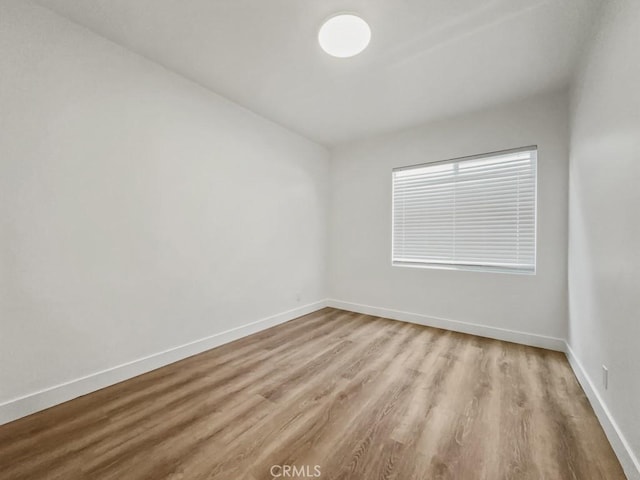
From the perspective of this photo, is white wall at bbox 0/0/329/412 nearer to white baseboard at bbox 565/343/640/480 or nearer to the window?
the window

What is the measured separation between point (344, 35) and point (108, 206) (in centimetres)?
218

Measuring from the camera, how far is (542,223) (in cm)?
270

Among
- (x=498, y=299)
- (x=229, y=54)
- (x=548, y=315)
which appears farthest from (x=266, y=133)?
(x=548, y=315)

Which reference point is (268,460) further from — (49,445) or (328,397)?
(49,445)

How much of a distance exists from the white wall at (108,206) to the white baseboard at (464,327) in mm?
1672

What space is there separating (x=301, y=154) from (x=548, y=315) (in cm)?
354

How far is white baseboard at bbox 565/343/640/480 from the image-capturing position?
1.19 metres

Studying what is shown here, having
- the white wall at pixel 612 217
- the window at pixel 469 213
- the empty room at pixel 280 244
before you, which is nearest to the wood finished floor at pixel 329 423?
the empty room at pixel 280 244

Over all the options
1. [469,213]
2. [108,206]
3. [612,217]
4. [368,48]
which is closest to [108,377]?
[108,206]

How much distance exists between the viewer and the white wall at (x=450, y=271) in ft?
8.69

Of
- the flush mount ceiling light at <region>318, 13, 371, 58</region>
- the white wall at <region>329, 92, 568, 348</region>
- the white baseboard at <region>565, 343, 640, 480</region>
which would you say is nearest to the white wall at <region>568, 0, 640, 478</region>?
the white baseboard at <region>565, 343, 640, 480</region>

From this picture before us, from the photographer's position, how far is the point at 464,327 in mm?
3137

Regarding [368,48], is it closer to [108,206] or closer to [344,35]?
[344,35]

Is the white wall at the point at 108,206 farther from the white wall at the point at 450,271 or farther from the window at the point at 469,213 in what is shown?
the window at the point at 469,213
